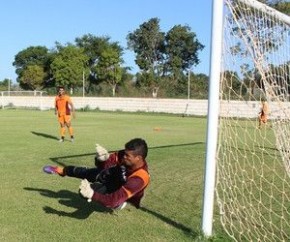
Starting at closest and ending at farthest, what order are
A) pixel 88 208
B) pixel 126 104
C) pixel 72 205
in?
pixel 88 208
pixel 72 205
pixel 126 104

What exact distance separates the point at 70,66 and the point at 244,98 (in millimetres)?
63669

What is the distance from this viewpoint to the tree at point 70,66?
69.6 meters

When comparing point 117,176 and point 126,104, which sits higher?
point 117,176

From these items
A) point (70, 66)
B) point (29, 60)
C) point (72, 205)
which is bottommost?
point (72, 205)

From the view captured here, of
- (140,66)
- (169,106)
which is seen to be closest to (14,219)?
(169,106)

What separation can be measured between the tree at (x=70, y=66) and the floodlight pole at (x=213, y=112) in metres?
64.3

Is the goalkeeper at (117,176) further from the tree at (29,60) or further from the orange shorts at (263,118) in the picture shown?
the tree at (29,60)

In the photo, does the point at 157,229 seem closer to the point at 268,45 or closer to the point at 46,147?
the point at 268,45

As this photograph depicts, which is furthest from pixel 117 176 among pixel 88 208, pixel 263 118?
pixel 263 118

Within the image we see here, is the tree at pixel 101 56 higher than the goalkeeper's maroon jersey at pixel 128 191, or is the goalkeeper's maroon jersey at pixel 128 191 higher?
the tree at pixel 101 56

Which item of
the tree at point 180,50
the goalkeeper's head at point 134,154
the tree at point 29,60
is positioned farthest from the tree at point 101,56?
the goalkeeper's head at point 134,154

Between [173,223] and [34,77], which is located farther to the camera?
[34,77]

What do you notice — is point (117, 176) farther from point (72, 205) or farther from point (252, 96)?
point (252, 96)

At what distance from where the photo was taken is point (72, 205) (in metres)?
7.52
